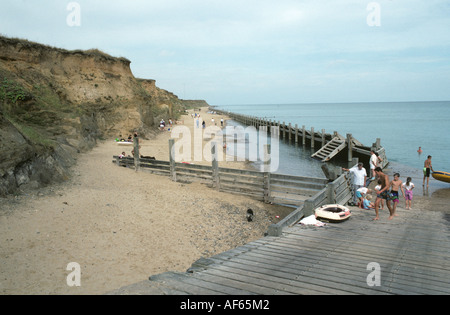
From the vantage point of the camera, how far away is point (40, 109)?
18.2 metres

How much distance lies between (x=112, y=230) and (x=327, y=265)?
6.35m

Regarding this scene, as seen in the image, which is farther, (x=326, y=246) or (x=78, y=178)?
(x=78, y=178)

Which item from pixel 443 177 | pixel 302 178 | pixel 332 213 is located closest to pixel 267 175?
pixel 302 178

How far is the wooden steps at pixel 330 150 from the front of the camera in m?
27.6

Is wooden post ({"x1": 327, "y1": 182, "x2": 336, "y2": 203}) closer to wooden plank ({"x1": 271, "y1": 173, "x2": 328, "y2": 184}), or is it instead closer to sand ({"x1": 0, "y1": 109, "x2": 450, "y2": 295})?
sand ({"x1": 0, "y1": 109, "x2": 450, "y2": 295})

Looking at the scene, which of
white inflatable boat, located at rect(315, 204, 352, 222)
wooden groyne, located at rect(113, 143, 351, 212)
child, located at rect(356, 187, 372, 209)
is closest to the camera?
white inflatable boat, located at rect(315, 204, 352, 222)

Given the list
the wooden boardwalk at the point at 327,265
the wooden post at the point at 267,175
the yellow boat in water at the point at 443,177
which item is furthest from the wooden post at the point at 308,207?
the yellow boat in water at the point at 443,177

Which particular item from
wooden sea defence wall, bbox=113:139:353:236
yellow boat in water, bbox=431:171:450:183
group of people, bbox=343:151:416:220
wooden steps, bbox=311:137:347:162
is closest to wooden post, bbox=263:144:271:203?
wooden sea defence wall, bbox=113:139:353:236

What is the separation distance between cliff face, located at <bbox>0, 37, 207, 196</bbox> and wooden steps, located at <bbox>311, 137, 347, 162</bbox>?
17.2 m

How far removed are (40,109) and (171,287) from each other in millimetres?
18051

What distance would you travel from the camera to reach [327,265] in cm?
516

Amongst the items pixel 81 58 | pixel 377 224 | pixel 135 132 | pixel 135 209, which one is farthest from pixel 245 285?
pixel 81 58

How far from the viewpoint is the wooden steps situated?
27609mm
